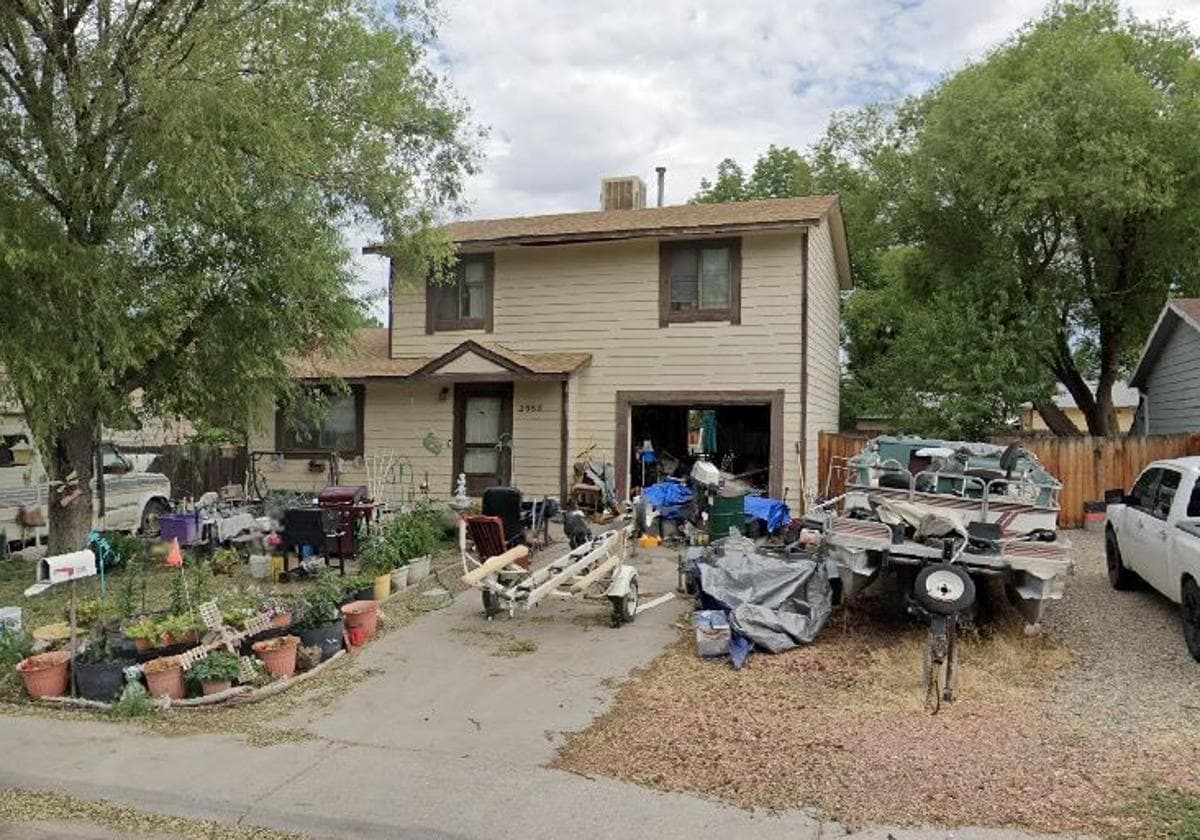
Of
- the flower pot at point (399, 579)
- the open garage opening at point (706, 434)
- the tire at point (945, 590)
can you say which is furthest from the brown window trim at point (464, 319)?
the tire at point (945, 590)

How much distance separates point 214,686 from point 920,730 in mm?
5156

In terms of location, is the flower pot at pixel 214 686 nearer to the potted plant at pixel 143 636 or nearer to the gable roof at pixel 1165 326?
the potted plant at pixel 143 636

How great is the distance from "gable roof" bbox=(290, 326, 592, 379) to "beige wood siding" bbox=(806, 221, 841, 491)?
13.2 feet

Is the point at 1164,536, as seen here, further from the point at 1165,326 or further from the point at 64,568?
the point at 1165,326

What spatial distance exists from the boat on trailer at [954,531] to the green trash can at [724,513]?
228 cm

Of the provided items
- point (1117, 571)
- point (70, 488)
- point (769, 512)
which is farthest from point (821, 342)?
point (70, 488)

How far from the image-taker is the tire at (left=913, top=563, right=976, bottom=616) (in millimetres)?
6676

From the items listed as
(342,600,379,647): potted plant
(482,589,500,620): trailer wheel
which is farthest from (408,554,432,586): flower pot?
(342,600,379,647): potted plant

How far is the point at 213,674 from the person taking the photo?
6.69 meters

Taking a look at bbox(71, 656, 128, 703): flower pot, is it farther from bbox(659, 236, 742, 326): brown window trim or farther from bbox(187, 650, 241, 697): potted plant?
bbox(659, 236, 742, 326): brown window trim

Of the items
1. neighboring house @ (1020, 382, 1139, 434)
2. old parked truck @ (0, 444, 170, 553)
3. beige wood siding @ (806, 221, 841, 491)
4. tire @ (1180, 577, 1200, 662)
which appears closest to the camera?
tire @ (1180, 577, 1200, 662)

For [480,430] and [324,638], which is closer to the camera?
[324,638]

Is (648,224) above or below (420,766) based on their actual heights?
above

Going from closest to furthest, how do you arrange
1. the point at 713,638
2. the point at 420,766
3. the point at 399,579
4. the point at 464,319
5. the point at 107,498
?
the point at 420,766 → the point at 713,638 → the point at 399,579 → the point at 107,498 → the point at 464,319
